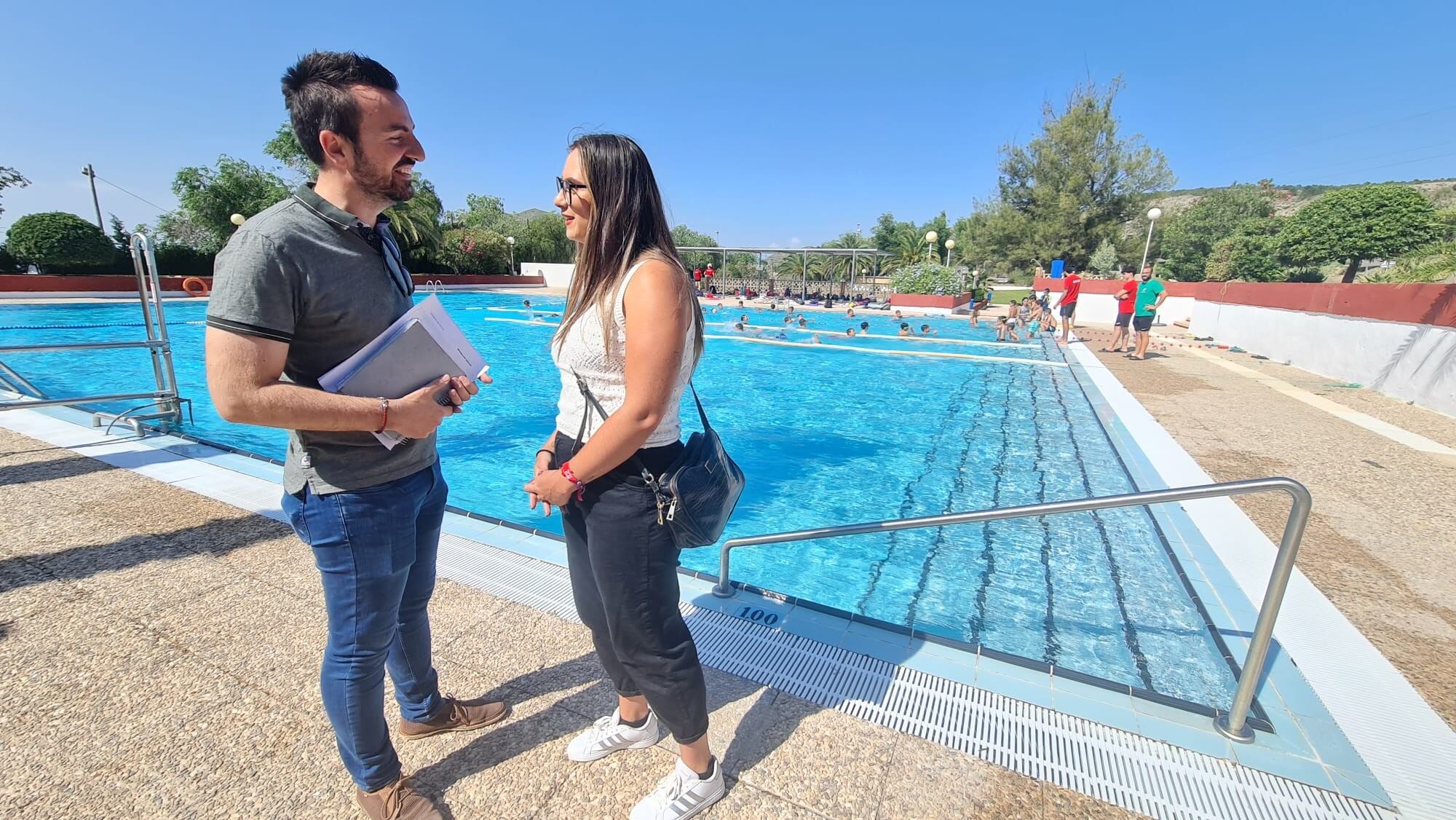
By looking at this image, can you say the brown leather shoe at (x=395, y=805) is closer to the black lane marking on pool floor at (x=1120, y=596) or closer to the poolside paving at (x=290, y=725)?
the poolside paving at (x=290, y=725)

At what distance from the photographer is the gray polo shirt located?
1.14 m

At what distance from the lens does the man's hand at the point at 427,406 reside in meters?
1.33

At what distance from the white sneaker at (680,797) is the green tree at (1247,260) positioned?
56.2m

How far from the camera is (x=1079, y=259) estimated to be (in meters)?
37.7

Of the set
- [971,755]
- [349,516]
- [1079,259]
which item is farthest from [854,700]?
[1079,259]

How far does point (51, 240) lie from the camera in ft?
70.3

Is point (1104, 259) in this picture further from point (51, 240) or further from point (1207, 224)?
A: point (51, 240)

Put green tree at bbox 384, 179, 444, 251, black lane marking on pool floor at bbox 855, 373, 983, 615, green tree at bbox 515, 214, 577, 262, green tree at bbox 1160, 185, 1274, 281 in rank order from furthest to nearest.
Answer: green tree at bbox 1160, 185, 1274, 281 → green tree at bbox 515, 214, 577, 262 → green tree at bbox 384, 179, 444, 251 → black lane marking on pool floor at bbox 855, 373, 983, 615

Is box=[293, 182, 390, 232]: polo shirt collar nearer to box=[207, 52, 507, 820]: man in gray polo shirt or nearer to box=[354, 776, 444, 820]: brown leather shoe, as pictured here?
box=[207, 52, 507, 820]: man in gray polo shirt

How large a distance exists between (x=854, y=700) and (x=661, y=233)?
1.78 meters

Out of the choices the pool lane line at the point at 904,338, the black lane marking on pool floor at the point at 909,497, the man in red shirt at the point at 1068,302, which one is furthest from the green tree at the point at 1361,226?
the black lane marking on pool floor at the point at 909,497

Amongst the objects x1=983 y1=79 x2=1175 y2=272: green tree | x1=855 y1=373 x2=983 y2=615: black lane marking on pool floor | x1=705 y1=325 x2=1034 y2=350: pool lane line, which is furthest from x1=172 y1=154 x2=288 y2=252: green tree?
x1=983 y1=79 x2=1175 y2=272: green tree

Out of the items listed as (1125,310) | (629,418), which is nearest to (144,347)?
(629,418)

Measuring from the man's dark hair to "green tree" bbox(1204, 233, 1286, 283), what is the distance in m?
56.7
